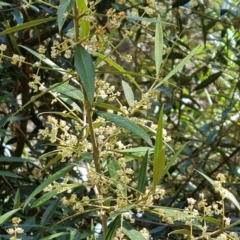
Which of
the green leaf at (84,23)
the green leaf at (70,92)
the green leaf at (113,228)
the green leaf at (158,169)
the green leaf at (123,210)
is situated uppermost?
the green leaf at (84,23)

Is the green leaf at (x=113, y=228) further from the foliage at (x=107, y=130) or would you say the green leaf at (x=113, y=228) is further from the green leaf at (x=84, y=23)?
the green leaf at (x=84, y=23)

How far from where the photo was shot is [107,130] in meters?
0.69

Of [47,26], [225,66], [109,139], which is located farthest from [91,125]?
[225,66]

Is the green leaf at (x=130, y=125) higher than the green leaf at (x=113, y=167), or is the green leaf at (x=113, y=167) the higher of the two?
the green leaf at (x=130, y=125)

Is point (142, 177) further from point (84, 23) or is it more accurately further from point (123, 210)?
point (84, 23)

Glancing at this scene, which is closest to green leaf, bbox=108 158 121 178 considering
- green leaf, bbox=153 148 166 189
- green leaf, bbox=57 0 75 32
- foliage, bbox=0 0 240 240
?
foliage, bbox=0 0 240 240

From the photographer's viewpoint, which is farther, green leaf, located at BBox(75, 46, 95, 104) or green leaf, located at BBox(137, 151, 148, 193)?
green leaf, located at BBox(137, 151, 148, 193)

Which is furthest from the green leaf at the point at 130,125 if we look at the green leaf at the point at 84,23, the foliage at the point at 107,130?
the green leaf at the point at 84,23

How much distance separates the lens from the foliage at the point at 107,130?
64cm

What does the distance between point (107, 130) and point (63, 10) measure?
6.8 inches

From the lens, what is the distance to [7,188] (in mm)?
1295

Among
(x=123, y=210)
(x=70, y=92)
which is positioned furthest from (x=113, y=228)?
(x=70, y=92)

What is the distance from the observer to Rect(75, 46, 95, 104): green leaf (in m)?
0.59

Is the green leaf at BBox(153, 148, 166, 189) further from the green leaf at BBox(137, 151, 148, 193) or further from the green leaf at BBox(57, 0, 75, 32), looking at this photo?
the green leaf at BBox(57, 0, 75, 32)
